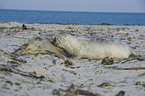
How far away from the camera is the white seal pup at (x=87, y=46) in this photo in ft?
18.6

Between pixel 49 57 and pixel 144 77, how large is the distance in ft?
9.10

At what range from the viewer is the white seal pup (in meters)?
5.66

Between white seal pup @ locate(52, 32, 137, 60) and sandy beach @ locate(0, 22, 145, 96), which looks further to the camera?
white seal pup @ locate(52, 32, 137, 60)

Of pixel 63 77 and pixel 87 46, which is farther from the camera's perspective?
pixel 87 46

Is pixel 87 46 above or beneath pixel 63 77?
above

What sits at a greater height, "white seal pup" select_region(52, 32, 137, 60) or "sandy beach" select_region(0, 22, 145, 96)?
"white seal pup" select_region(52, 32, 137, 60)

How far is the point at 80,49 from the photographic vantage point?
18.6 ft

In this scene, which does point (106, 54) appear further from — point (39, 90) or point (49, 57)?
point (39, 90)

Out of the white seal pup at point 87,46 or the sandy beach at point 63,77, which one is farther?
the white seal pup at point 87,46

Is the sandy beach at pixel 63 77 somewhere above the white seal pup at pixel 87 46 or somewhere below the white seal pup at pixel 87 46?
below

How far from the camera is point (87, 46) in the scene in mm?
5676

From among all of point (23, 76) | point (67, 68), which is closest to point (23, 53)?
point (67, 68)

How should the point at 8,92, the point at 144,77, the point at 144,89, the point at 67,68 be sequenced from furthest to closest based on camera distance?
the point at 67,68 < the point at 144,77 < the point at 144,89 < the point at 8,92

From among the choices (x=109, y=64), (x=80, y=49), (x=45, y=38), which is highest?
(x=45, y=38)
